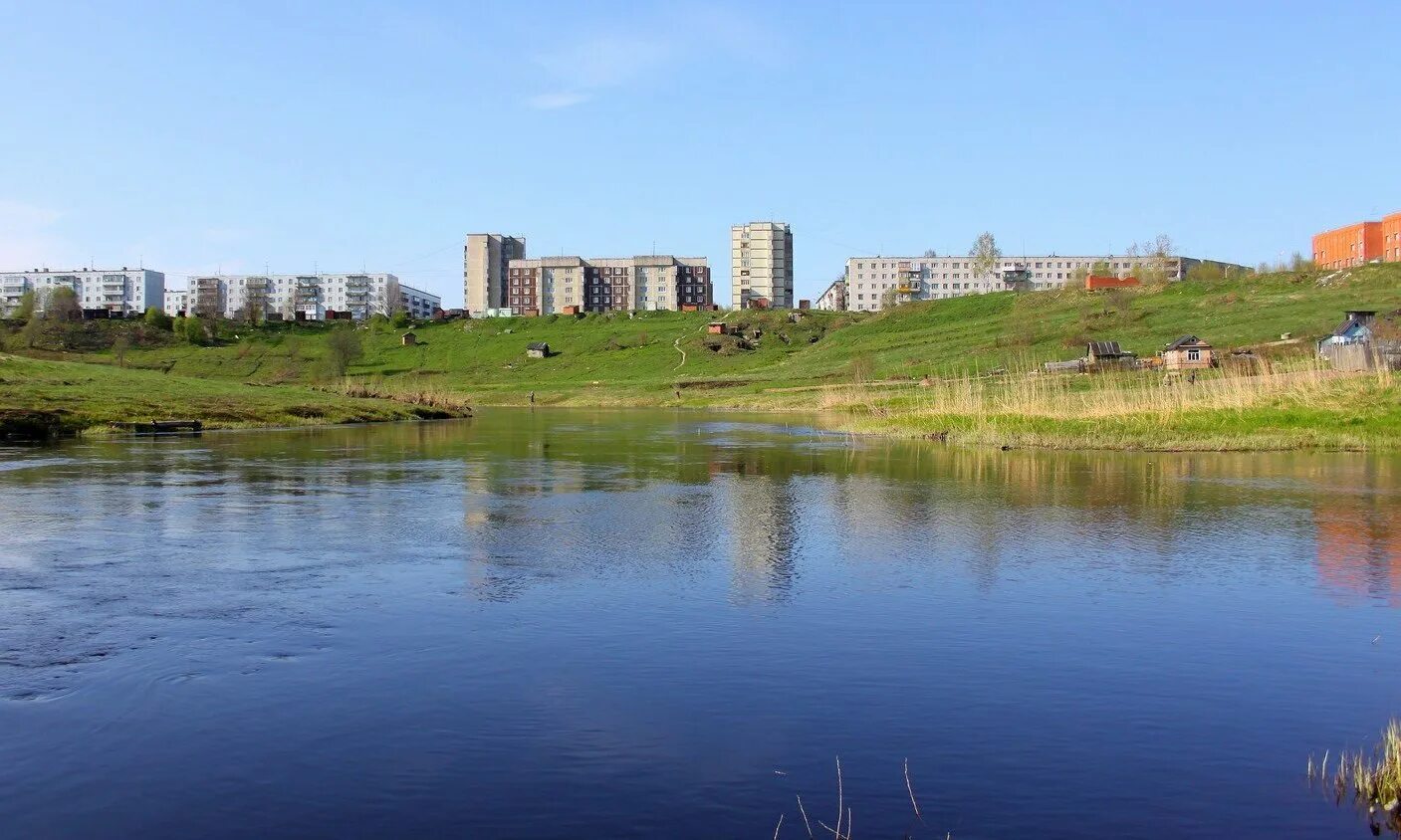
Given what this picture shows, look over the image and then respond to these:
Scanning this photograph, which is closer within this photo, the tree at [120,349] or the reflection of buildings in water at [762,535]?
the reflection of buildings in water at [762,535]

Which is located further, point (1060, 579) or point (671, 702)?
point (1060, 579)

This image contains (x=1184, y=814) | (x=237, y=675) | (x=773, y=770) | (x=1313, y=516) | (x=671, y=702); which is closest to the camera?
(x=1184, y=814)

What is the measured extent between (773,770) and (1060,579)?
25.9 ft

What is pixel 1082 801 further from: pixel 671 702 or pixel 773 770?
pixel 671 702

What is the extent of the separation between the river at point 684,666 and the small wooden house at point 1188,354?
61.9m

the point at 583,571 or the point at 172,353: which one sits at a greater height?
the point at 172,353

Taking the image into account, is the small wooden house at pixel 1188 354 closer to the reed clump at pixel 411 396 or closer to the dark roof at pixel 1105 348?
the dark roof at pixel 1105 348

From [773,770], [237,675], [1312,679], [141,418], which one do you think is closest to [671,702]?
[773,770]

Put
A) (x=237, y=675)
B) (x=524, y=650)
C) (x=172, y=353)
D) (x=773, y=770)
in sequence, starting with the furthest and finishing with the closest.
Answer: (x=172, y=353) → (x=524, y=650) → (x=237, y=675) → (x=773, y=770)

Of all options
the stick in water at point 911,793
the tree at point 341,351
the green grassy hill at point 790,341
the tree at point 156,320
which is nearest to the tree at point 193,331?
the green grassy hill at point 790,341

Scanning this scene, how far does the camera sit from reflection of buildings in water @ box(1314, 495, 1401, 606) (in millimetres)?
13984

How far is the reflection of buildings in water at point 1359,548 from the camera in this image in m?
14.0

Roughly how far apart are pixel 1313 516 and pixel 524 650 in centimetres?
→ 1583

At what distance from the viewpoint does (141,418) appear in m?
48.2
